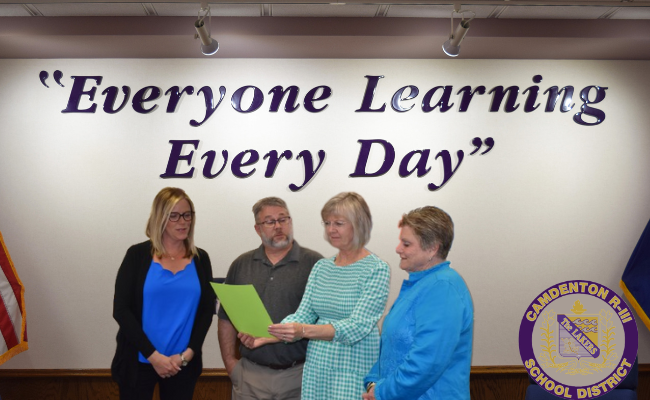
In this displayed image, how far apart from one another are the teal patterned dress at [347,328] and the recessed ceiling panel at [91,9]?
238 cm

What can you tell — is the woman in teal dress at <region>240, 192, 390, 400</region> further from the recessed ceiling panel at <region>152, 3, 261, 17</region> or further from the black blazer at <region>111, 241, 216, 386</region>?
the recessed ceiling panel at <region>152, 3, 261, 17</region>

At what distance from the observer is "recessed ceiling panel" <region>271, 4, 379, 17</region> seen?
4246 millimetres

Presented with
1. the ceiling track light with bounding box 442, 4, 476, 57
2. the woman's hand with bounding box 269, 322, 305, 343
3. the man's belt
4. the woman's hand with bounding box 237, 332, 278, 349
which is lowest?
the man's belt

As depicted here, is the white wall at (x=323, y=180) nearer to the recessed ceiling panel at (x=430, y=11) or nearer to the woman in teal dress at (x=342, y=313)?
the recessed ceiling panel at (x=430, y=11)

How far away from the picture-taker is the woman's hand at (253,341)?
303 centimetres

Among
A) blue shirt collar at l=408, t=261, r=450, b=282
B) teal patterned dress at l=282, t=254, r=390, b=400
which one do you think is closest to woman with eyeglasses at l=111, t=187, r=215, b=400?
teal patterned dress at l=282, t=254, r=390, b=400

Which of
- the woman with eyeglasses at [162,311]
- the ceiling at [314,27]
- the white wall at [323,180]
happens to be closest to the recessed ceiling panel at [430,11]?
the ceiling at [314,27]

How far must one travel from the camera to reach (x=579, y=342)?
3.04 meters

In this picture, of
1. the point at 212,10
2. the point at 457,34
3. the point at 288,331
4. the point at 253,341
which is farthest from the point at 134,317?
the point at 457,34

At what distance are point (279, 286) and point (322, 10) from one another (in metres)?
1.97

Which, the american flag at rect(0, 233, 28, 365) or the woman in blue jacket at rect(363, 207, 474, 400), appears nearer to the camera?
the woman in blue jacket at rect(363, 207, 474, 400)

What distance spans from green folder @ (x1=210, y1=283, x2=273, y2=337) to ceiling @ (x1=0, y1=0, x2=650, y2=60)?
206 centimetres

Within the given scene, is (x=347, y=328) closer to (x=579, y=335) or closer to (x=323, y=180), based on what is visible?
(x=579, y=335)

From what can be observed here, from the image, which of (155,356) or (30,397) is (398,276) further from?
(30,397)
